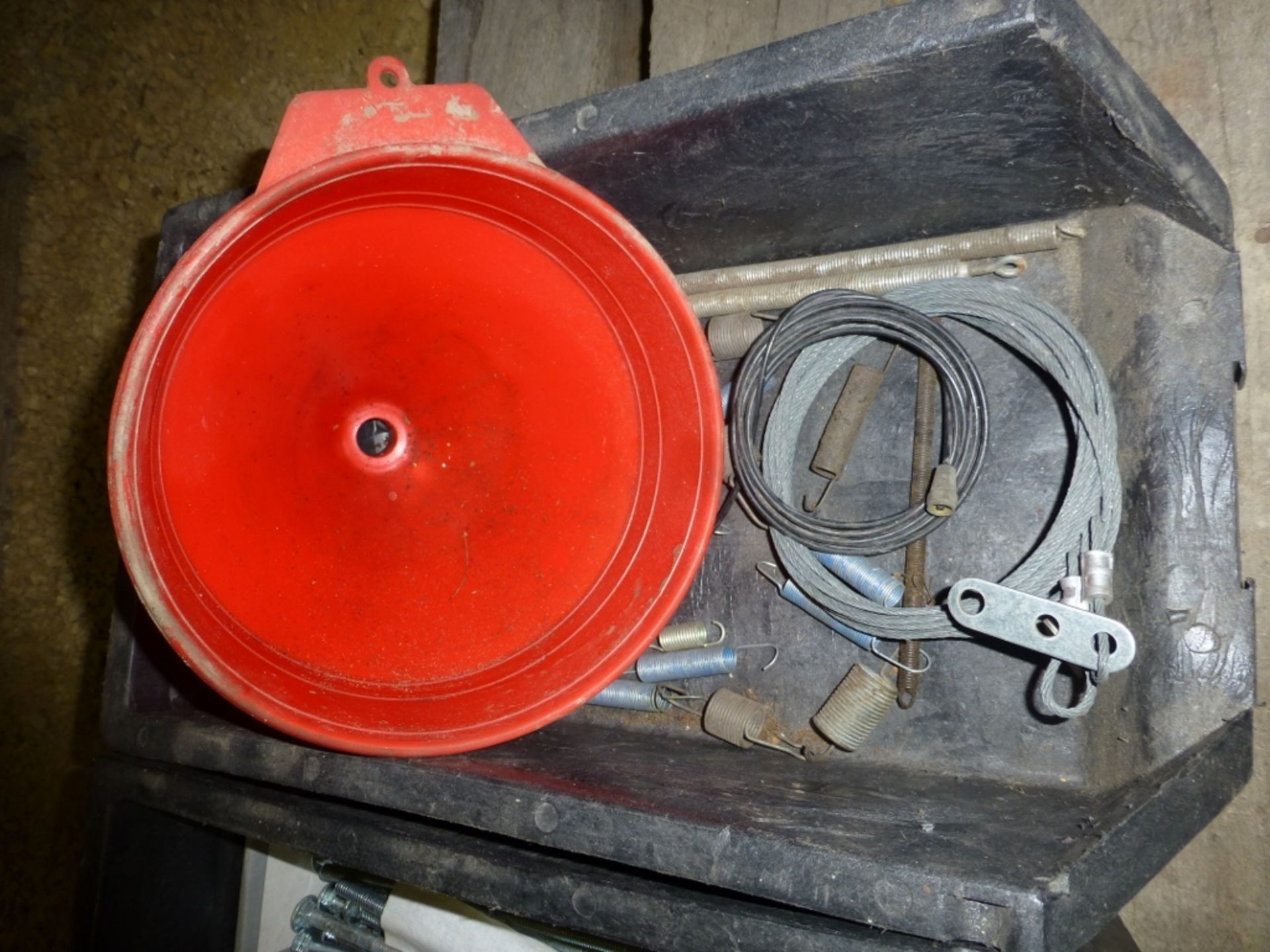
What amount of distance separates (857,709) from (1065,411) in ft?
1.50

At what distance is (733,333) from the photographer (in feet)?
3.98

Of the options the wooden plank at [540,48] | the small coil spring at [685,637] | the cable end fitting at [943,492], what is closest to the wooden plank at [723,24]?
the wooden plank at [540,48]

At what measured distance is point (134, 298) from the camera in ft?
6.07

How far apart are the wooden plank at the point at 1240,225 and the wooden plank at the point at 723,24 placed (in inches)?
14.8

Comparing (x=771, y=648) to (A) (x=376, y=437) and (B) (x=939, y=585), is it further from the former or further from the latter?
(A) (x=376, y=437)

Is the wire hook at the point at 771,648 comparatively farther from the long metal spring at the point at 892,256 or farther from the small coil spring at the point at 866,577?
the long metal spring at the point at 892,256

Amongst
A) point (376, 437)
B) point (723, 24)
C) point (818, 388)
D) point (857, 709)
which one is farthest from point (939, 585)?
point (723, 24)

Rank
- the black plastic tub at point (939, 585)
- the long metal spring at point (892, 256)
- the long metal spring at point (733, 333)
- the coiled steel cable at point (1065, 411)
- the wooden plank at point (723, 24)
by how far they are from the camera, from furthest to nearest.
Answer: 1. the wooden plank at point (723, 24)
2. the long metal spring at point (733, 333)
3. the long metal spring at point (892, 256)
4. the coiled steel cable at point (1065, 411)
5. the black plastic tub at point (939, 585)

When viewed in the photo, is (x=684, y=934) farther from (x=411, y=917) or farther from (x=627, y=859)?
(x=411, y=917)

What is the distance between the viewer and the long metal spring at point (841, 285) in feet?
3.53

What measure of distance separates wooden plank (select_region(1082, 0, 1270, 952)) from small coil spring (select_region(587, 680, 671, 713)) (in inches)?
30.4

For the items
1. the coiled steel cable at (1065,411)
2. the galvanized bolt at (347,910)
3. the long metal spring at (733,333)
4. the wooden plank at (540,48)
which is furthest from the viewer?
the galvanized bolt at (347,910)

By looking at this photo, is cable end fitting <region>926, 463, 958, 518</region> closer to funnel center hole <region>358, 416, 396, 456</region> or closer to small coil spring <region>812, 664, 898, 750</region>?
small coil spring <region>812, 664, 898, 750</region>

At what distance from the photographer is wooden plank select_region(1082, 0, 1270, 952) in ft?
3.69
